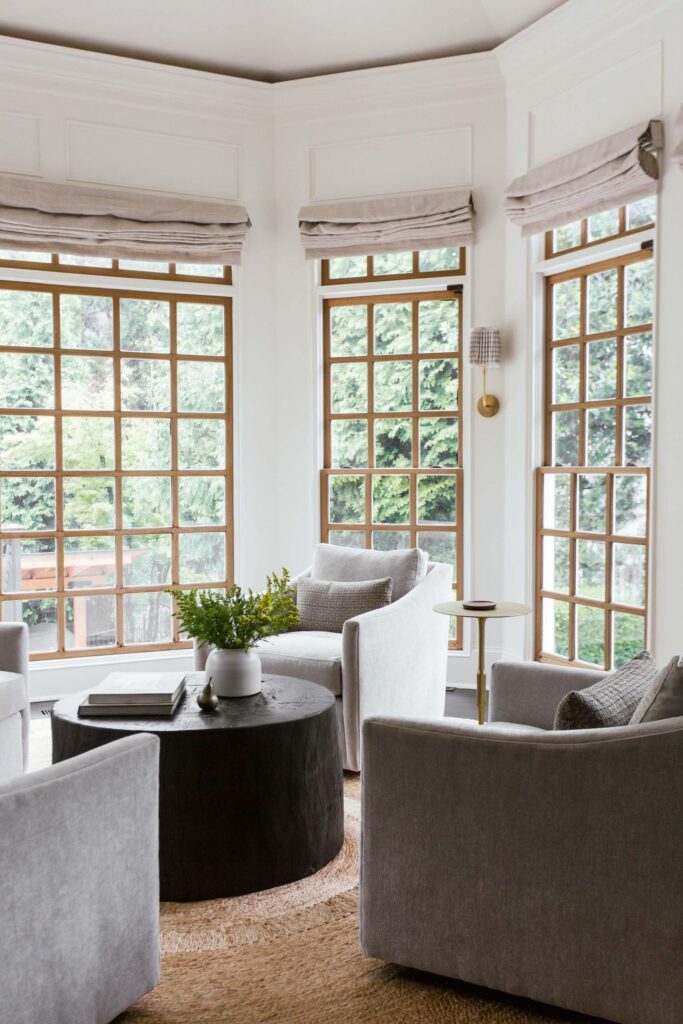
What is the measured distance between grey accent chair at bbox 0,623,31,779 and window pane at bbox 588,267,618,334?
2.93 metres

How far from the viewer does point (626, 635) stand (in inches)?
164

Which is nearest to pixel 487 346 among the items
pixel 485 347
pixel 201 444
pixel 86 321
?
pixel 485 347

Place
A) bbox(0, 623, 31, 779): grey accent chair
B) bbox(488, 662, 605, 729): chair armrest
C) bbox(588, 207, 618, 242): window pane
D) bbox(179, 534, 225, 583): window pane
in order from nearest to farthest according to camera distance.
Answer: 1. bbox(488, 662, 605, 729): chair armrest
2. bbox(0, 623, 31, 779): grey accent chair
3. bbox(588, 207, 618, 242): window pane
4. bbox(179, 534, 225, 583): window pane

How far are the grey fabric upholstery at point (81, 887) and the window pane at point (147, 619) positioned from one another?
3161 mm

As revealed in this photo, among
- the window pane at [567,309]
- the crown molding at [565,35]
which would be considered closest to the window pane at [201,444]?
the window pane at [567,309]

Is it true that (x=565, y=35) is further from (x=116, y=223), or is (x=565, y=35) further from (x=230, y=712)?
(x=230, y=712)

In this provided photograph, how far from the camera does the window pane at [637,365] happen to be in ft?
13.3

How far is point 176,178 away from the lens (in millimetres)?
4949

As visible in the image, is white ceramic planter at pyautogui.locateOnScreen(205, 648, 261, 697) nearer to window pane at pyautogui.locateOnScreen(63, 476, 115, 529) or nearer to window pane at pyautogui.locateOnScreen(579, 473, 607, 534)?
window pane at pyautogui.locateOnScreen(579, 473, 607, 534)

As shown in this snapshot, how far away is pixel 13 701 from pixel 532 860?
80.7 inches

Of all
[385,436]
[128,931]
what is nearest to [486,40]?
[385,436]

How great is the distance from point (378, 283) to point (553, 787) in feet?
12.2

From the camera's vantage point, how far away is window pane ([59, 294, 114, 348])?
4816mm

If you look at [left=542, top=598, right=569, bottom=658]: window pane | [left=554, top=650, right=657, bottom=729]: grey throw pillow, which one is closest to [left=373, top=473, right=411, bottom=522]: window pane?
[left=542, top=598, right=569, bottom=658]: window pane
